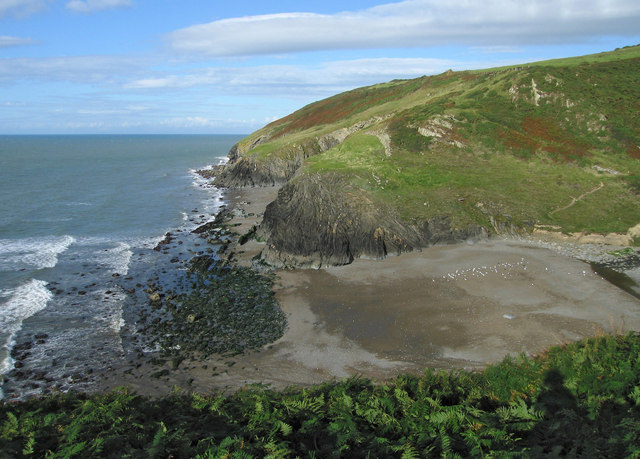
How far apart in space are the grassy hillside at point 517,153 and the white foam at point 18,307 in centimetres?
2457

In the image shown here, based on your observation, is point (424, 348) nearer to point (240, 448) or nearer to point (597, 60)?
point (240, 448)

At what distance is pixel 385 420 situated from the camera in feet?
35.5

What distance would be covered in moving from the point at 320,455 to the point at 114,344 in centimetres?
1980

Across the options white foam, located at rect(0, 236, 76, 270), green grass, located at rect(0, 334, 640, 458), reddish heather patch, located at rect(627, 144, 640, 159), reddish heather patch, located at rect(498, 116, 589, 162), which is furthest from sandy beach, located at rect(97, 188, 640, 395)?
reddish heather patch, located at rect(627, 144, 640, 159)

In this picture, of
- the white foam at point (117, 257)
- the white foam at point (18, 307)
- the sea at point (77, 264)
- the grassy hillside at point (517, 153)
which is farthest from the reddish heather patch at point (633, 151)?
the white foam at point (18, 307)

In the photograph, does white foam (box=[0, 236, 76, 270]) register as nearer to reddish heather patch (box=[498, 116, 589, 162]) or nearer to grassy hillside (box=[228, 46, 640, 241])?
grassy hillside (box=[228, 46, 640, 241])

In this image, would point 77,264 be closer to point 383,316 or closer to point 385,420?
point 383,316

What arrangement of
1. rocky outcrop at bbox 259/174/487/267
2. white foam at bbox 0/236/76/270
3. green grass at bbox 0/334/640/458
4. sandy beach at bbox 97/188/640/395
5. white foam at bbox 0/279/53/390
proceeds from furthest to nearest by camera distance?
white foam at bbox 0/236/76/270 < rocky outcrop at bbox 259/174/487/267 < white foam at bbox 0/279/53/390 < sandy beach at bbox 97/188/640/395 < green grass at bbox 0/334/640/458

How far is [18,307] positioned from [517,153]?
5027cm

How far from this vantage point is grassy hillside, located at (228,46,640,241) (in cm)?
3919

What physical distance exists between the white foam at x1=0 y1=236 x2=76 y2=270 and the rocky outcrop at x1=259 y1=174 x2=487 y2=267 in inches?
821

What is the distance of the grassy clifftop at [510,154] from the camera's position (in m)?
39.0

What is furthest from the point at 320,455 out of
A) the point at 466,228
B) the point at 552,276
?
the point at 466,228

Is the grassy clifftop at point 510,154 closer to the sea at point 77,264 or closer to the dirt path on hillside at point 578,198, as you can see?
the dirt path on hillside at point 578,198
